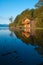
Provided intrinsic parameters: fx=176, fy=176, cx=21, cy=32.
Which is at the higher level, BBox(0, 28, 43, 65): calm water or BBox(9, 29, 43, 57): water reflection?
BBox(0, 28, 43, 65): calm water

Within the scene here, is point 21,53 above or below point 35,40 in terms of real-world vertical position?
above

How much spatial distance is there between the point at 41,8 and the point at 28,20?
1822cm

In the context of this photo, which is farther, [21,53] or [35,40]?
[35,40]

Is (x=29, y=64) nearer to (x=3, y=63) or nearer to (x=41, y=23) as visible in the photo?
(x=3, y=63)

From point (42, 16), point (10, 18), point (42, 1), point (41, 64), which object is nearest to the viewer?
point (41, 64)

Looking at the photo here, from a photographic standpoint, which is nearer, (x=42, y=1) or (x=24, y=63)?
(x=24, y=63)

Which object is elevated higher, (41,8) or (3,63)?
(41,8)

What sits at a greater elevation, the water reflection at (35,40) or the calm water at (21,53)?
the calm water at (21,53)

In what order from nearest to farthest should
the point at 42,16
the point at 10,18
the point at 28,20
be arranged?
the point at 42,16, the point at 28,20, the point at 10,18

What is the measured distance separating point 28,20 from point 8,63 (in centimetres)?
8642

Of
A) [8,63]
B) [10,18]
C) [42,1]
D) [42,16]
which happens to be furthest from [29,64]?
[10,18]

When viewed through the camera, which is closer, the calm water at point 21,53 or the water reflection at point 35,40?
the calm water at point 21,53

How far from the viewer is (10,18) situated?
Result: 541 feet

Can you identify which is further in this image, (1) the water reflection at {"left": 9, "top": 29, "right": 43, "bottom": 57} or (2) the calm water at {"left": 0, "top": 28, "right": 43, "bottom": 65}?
(1) the water reflection at {"left": 9, "top": 29, "right": 43, "bottom": 57}
